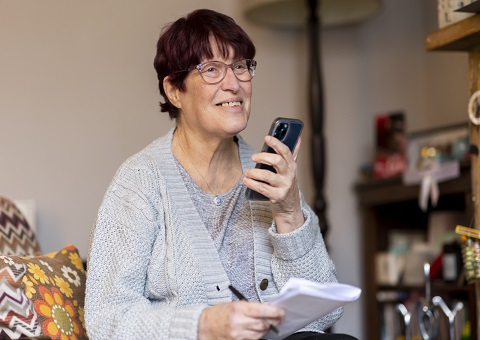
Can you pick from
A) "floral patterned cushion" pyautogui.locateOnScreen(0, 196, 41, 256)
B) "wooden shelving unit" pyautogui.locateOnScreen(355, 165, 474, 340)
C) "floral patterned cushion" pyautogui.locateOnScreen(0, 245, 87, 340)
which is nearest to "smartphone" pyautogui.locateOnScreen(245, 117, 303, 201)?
"floral patterned cushion" pyautogui.locateOnScreen(0, 245, 87, 340)

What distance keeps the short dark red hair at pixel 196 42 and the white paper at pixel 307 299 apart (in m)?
0.62

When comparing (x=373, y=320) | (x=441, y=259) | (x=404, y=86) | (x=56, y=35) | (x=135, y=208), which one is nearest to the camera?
(x=135, y=208)

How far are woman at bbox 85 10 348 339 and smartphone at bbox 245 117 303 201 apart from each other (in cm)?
2

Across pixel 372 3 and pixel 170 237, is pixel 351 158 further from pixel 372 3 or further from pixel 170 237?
pixel 170 237

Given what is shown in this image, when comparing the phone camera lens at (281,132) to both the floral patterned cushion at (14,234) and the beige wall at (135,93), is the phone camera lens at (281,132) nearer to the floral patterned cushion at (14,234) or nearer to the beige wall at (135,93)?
the floral patterned cushion at (14,234)

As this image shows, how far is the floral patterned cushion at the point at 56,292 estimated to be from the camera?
1617mm

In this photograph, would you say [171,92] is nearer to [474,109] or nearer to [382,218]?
[474,109]

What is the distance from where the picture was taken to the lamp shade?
3203 mm

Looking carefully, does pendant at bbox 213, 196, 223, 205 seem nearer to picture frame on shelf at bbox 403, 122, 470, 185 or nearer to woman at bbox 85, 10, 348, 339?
woman at bbox 85, 10, 348, 339

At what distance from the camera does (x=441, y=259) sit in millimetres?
3084

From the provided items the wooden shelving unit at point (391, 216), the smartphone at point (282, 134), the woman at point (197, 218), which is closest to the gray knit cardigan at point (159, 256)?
the woman at point (197, 218)

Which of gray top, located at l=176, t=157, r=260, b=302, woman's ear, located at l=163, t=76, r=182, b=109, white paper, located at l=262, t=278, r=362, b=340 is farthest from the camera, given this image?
woman's ear, located at l=163, t=76, r=182, b=109

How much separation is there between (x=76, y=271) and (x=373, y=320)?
190 cm

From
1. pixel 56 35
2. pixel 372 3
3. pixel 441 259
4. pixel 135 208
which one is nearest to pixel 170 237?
pixel 135 208
